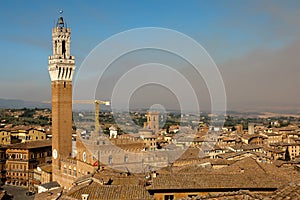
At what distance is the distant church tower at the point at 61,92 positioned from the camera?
32344mm

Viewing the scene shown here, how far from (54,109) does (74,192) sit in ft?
66.1

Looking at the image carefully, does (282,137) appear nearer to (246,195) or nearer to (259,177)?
(259,177)

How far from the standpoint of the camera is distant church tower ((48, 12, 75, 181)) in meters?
32.3

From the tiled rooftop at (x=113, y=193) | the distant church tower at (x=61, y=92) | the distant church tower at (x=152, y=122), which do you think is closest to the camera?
the tiled rooftop at (x=113, y=193)

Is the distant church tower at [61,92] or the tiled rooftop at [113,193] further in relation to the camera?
the distant church tower at [61,92]

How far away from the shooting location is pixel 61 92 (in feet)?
106

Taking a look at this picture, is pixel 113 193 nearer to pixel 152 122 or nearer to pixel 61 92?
pixel 61 92

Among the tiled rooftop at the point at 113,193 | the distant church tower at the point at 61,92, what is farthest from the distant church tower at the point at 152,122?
the tiled rooftop at the point at 113,193

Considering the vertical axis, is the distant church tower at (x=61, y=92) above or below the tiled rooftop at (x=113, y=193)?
above

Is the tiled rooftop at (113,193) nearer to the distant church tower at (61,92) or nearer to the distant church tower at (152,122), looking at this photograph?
the distant church tower at (61,92)

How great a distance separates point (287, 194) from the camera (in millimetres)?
5609

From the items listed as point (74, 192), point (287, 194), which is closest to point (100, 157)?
point (74, 192)

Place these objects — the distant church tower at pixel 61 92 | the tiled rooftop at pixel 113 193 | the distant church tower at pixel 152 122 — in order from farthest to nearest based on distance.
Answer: the distant church tower at pixel 152 122 → the distant church tower at pixel 61 92 → the tiled rooftop at pixel 113 193

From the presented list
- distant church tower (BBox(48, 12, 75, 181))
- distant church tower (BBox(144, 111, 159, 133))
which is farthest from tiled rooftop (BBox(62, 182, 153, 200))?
distant church tower (BBox(144, 111, 159, 133))
